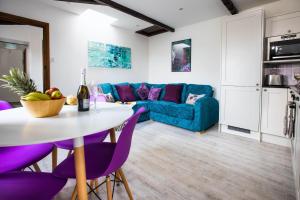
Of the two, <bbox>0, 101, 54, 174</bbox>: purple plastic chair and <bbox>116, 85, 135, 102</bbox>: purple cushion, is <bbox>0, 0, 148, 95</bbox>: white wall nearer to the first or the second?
<bbox>116, 85, 135, 102</bbox>: purple cushion

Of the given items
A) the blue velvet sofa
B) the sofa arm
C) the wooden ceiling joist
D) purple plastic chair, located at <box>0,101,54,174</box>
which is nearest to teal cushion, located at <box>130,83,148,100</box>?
the blue velvet sofa

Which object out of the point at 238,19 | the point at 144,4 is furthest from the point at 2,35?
the point at 238,19

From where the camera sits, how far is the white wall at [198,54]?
3816 mm

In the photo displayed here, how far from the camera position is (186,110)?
10.9ft

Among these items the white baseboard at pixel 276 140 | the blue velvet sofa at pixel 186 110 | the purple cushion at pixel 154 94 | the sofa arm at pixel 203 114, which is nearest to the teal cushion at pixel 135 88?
the blue velvet sofa at pixel 186 110

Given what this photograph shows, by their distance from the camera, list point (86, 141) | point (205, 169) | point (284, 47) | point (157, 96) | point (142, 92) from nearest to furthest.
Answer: point (86, 141) < point (205, 169) < point (284, 47) < point (157, 96) < point (142, 92)

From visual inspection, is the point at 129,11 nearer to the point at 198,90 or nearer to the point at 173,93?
the point at 173,93

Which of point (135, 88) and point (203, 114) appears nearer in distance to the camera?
point (203, 114)

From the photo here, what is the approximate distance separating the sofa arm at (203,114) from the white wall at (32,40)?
3.12 meters

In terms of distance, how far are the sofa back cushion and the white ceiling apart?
151 cm

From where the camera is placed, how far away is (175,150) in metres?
2.51

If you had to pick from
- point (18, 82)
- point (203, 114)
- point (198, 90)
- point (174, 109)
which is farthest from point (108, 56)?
point (18, 82)

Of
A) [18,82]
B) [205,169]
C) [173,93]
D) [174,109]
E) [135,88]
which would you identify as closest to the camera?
[18,82]

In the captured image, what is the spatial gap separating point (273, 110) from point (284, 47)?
1017mm
